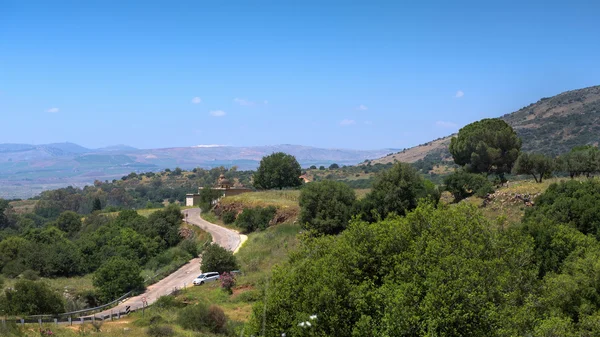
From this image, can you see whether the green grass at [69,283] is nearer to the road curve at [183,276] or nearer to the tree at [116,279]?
the tree at [116,279]

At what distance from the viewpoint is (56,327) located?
2219 centimetres

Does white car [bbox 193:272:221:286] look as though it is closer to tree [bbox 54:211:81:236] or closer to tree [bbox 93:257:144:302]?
tree [bbox 93:257:144:302]

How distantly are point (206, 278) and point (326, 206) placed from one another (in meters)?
11.0

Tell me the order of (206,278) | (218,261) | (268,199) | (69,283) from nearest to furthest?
(206,278), (218,261), (69,283), (268,199)

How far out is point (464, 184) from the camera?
40.8m

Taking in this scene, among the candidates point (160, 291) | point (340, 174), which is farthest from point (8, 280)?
point (340, 174)

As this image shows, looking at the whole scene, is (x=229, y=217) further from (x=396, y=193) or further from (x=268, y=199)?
(x=396, y=193)

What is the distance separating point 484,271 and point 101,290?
26.6 m

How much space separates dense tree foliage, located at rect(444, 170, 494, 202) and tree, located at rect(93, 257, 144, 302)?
77.7ft

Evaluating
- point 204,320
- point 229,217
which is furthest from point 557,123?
point 204,320

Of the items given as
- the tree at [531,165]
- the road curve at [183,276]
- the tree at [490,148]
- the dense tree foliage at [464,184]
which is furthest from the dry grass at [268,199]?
the tree at [531,165]

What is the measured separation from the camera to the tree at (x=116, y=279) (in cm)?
3453

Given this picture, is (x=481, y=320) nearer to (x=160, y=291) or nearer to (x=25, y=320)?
(x=25, y=320)

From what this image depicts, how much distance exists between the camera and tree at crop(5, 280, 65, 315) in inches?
1057
